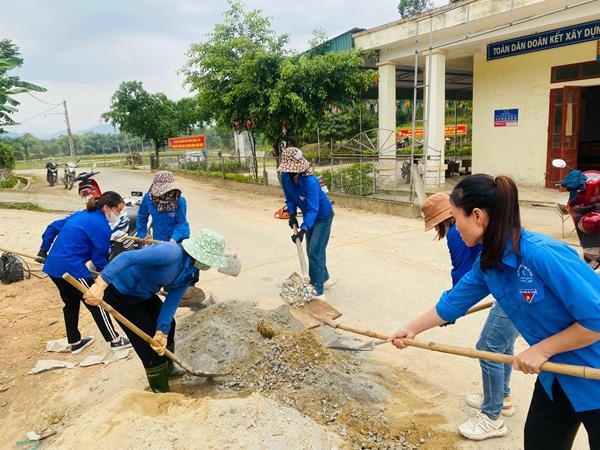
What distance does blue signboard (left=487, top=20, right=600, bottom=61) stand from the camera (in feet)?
30.8

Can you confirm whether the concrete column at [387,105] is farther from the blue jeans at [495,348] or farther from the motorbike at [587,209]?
the blue jeans at [495,348]

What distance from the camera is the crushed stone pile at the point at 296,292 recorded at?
431 centimetres

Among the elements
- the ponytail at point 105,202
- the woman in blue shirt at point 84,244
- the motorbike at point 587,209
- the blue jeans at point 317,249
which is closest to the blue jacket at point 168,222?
the woman in blue shirt at point 84,244

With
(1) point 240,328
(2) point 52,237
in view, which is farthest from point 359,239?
(2) point 52,237

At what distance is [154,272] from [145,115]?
2536 cm

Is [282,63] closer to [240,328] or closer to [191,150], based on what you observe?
[240,328]

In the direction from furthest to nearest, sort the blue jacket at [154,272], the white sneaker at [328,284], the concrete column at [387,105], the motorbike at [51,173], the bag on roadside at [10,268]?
the motorbike at [51,173]
the concrete column at [387,105]
the bag on roadside at [10,268]
the white sneaker at [328,284]
the blue jacket at [154,272]

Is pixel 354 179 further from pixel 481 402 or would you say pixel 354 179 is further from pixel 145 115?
pixel 145 115

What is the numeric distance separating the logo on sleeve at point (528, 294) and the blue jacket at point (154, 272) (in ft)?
6.75

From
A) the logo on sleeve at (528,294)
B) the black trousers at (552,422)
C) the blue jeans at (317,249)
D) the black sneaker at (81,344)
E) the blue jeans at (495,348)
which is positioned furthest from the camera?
the blue jeans at (317,249)

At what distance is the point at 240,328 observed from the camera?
419cm

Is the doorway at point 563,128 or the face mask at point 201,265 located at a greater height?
the doorway at point 563,128

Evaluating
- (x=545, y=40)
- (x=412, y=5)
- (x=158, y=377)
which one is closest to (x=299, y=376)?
(x=158, y=377)

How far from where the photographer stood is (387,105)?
12758 mm
